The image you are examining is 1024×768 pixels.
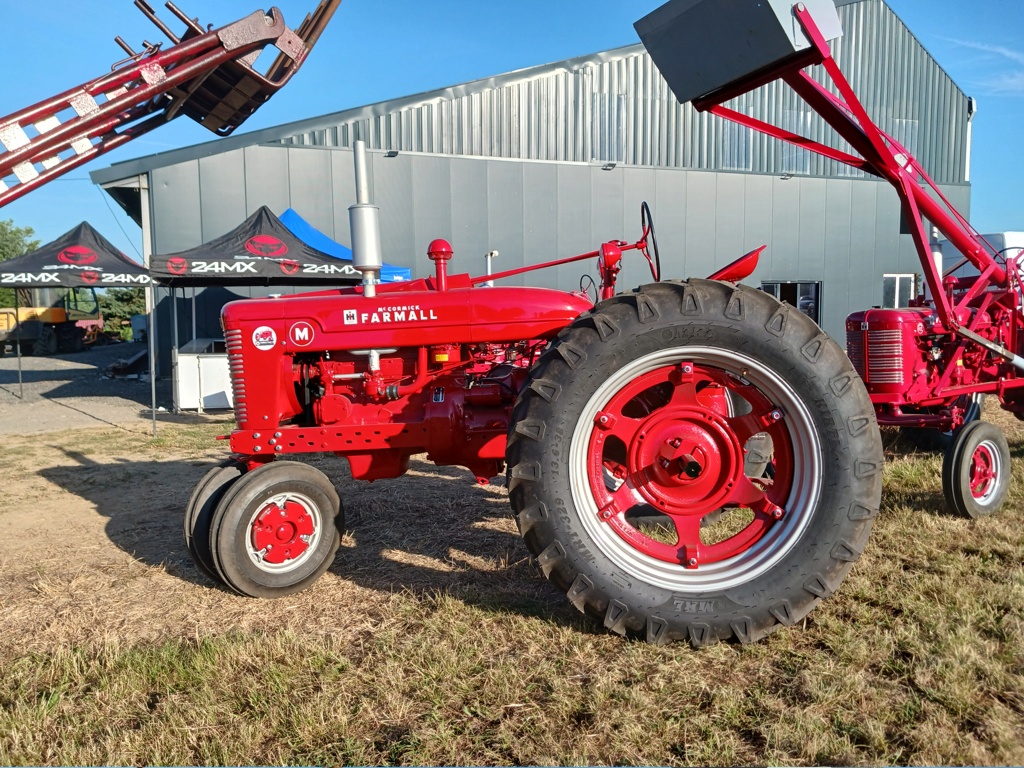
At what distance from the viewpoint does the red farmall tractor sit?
228 cm

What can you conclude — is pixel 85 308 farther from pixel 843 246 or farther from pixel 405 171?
pixel 843 246

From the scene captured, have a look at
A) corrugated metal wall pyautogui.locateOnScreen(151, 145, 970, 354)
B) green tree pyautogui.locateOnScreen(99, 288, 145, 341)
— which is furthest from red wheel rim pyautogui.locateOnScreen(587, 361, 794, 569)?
green tree pyautogui.locateOnScreen(99, 288, 145, 341)

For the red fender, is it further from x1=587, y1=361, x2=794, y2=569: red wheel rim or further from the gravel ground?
the gravel ground

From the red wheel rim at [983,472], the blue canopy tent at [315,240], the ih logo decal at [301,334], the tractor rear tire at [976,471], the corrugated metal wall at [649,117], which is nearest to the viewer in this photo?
the ih logo decal at [301,334]

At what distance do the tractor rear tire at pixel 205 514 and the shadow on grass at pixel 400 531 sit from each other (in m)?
0.11

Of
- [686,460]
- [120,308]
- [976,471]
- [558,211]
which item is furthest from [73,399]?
[120,308]

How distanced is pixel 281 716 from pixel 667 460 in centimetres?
150

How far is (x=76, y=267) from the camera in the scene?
955cm

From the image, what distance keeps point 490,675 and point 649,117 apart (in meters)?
14.5

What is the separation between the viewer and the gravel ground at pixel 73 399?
8608 millimetres

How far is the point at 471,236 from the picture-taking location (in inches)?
531

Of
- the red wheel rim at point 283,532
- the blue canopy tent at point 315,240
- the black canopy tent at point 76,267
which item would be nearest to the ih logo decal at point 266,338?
the red wheel rim at point 283,532

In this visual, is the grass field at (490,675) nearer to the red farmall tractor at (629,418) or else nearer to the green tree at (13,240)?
the red farmall tractor at (629,418)

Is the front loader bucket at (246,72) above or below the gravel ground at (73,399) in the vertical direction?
above
